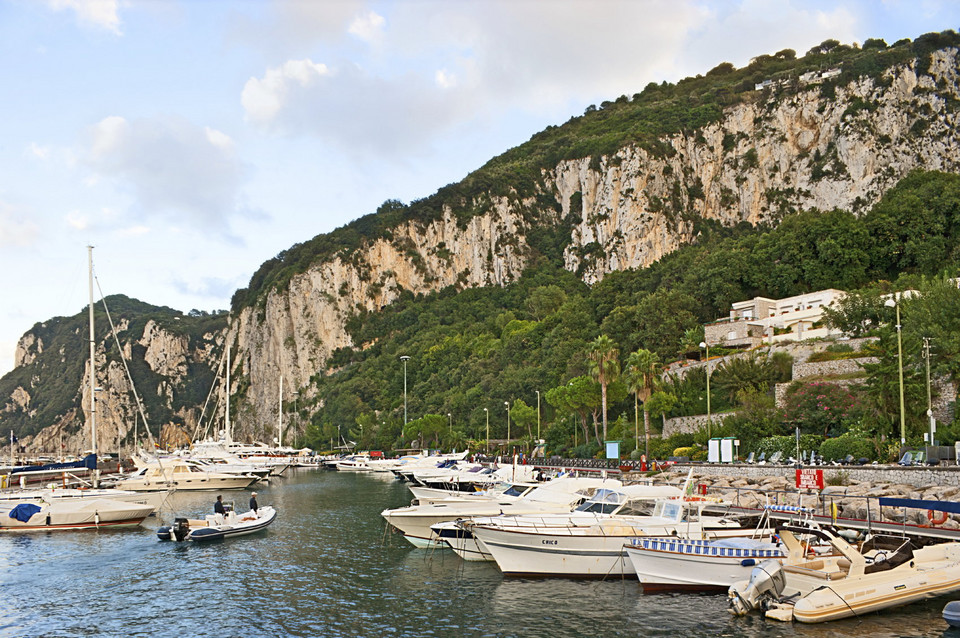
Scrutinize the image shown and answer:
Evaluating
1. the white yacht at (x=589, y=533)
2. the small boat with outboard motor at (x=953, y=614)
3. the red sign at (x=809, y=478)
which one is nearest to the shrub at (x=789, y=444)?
the red sign at (x=809, y=478)

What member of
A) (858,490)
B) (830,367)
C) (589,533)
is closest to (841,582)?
(589,533)

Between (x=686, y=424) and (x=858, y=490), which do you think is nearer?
(x=858, y=490)

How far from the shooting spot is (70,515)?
39.6 metres

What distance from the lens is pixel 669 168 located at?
543 ft

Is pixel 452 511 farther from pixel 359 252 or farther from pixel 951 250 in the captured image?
pixel 359 252

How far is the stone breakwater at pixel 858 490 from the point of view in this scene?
31234 mm

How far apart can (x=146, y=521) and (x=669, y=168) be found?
14588cm

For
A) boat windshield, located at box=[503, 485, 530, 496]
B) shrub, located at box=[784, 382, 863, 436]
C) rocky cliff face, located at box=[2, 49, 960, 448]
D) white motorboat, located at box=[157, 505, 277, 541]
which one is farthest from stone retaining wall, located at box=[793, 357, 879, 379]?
rocky cliff face, located at box=[2, 49, 960, 448]

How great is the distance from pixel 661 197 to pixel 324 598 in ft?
493

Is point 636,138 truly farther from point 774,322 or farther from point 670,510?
point 670,510

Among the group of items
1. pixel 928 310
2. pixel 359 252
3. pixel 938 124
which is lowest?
pixel 928 310

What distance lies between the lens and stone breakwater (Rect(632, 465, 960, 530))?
31.2m

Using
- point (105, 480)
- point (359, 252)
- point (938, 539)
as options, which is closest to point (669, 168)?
point (359, 252)

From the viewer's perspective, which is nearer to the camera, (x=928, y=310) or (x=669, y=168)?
(x=928, y=310)
